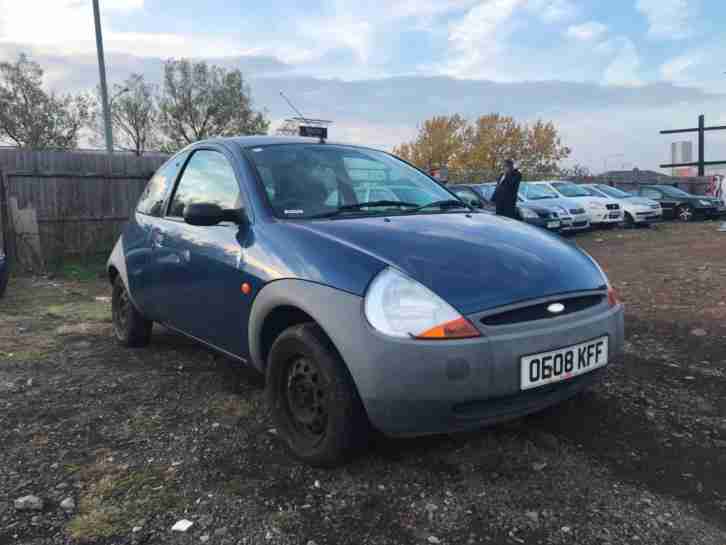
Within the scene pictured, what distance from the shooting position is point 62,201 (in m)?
10.3

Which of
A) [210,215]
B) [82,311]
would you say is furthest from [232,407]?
[82,311]

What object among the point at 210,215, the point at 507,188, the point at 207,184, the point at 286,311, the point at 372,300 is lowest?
the point at 286,311

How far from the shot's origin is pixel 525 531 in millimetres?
2223

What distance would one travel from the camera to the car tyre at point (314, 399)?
2.49 meters

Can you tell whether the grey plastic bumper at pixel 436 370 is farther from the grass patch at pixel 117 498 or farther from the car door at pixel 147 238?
the car door at pixel 147 238

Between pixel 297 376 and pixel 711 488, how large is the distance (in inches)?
72.8

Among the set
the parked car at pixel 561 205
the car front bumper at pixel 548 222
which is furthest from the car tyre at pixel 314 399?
the parked car at pixel 561 205

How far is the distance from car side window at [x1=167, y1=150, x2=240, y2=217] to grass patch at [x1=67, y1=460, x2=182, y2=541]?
1435 millimetres

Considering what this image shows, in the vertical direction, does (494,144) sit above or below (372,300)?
above

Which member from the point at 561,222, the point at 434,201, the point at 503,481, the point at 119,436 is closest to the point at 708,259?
the point at 561,222

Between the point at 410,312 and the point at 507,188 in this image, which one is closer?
the point at 410,312

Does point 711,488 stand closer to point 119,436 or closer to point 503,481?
point 503,481

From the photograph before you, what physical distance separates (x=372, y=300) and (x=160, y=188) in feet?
8.63

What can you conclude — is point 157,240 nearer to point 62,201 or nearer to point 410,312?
point 410,312
